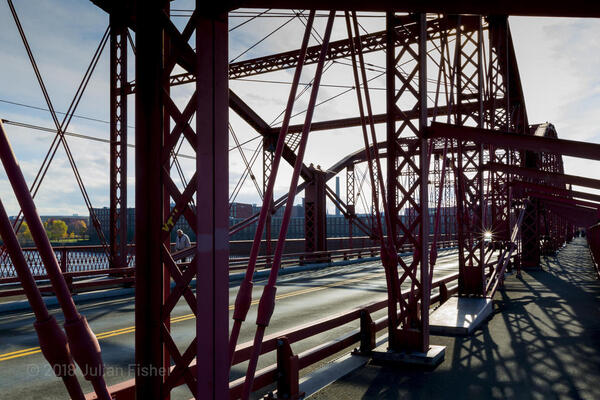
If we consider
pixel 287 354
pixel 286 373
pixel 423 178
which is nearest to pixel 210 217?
pixel 287 354

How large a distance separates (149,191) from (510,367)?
676 centimetres

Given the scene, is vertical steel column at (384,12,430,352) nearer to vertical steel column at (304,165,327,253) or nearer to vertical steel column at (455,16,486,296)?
vertical steel column at (455,16,486,296)

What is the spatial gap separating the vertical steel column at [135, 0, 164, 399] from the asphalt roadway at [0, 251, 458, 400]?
3397mm

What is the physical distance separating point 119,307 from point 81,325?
12090 mm

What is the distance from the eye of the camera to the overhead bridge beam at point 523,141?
4.77m

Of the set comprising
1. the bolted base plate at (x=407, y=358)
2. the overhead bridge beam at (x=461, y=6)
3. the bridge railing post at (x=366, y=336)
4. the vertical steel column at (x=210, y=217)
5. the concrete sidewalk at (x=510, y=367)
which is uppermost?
the overhead bridge beam at (x=461, y=6)

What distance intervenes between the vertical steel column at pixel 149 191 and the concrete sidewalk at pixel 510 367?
3287 millimetres

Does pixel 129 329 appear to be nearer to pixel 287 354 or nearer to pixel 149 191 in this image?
pixel 287 354

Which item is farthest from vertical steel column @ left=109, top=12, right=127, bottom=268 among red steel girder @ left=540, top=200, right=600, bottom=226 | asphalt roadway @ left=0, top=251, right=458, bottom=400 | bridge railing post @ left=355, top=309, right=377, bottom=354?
red steel girder @ left=540, top=200, right=600, bottom=226

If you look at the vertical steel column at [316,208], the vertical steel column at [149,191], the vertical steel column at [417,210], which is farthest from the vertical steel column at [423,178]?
the vertical steel column at [316,208]

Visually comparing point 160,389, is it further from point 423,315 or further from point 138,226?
point 423,315

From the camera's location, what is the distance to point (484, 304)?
1192 cm

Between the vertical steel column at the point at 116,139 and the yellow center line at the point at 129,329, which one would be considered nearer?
the yellow center line at the point at 129,329

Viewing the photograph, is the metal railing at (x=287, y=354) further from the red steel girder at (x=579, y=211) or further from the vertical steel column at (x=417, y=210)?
the red steel girder at (x=579, y=211)
